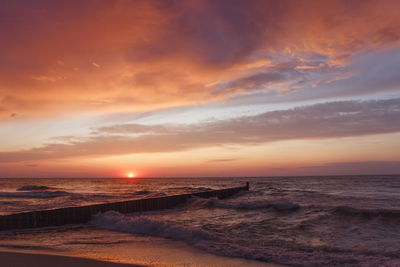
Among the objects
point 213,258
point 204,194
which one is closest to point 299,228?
point 213,258

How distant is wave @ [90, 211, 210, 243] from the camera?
11.7 meters

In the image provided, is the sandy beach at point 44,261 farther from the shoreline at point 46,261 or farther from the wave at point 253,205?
the wave at point 253,205

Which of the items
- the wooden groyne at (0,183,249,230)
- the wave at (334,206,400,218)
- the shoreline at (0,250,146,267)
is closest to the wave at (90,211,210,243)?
the wooden groyne at (0,183,249,230)

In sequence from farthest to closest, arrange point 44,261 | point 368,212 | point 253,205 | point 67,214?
point 253,205, point 368,212, point 67,214, point 44,261

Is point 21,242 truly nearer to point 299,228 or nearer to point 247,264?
point 247,264

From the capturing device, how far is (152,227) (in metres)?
13.2

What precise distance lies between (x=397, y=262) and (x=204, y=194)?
2416 centimetres

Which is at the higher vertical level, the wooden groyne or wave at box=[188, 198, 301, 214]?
the wooden groyne

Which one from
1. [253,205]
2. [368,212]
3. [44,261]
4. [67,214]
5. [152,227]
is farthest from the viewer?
[253,205]

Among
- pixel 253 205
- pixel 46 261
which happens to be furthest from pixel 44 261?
pixel 253 205

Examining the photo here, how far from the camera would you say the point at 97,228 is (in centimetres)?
1473

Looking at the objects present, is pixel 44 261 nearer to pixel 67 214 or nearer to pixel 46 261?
pixel 46 261

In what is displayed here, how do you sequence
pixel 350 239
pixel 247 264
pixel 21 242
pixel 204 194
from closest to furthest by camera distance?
1. pixel 247 264
2. pixel 21 242
3. pixel 350 239
4. pixel 204 194

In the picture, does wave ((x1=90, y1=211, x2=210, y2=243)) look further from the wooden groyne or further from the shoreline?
the shoreline
